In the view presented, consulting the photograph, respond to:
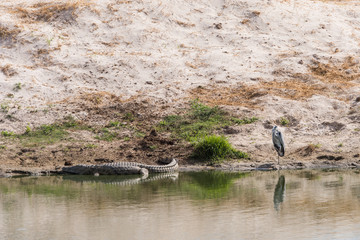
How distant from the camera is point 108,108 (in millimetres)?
17516

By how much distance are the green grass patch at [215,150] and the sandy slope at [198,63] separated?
1.69ft

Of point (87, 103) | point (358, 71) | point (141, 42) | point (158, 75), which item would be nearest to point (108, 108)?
point (87, 103)

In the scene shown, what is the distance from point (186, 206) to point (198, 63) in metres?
10.1

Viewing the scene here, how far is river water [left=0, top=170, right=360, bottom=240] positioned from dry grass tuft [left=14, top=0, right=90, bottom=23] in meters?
8.29

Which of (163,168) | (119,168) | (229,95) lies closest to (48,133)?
(119,168)

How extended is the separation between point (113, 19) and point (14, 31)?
326 cm

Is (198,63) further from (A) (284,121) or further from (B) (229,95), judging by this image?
(A) (284,121)

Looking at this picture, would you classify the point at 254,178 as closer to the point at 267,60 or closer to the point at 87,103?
the point at 87,103

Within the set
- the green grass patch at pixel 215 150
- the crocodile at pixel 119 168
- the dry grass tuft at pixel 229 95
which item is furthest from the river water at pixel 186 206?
the dry grass tuft at pixel 229 95

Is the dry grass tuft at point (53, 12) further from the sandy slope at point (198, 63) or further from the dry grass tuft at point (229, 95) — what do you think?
the dry grass tuft at point (229, 95)

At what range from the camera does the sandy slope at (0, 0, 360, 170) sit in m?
16.9

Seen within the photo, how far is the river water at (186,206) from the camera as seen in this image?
27.9 feet

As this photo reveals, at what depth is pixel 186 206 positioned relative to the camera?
10227mm

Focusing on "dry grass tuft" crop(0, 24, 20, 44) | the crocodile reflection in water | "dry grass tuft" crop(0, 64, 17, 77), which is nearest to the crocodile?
the crocodile reflection in water
